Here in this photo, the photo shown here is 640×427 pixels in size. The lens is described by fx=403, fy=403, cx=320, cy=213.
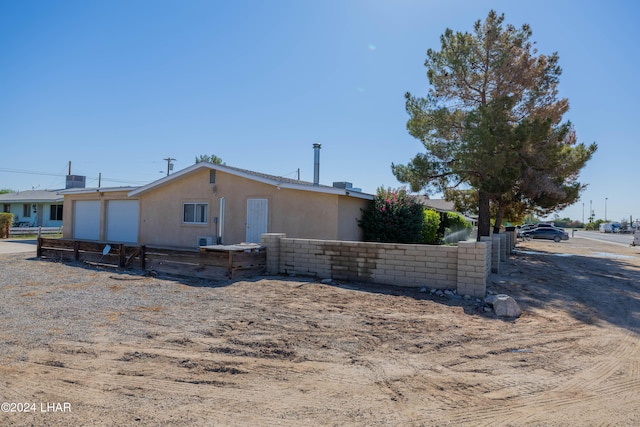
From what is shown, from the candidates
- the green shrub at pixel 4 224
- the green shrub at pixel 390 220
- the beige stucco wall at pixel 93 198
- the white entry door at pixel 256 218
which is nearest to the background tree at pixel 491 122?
the green shrub at pixel 390 220

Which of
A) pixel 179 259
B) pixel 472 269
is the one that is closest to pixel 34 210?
pixel 179 259

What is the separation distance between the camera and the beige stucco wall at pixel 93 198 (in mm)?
19438

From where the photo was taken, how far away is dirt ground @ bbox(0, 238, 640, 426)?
356 cm

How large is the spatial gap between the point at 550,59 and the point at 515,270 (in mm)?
12567

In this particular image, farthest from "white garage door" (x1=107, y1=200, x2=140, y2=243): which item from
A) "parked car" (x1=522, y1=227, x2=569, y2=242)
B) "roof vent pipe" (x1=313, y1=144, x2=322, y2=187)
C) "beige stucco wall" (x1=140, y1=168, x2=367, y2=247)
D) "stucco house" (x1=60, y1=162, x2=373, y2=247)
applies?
"parked car" (x1=522, y1=227, x2=569, y2=242)

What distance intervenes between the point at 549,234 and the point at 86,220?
128 feet

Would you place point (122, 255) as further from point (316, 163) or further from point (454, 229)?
point (454, 229)

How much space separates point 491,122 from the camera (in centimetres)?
1741

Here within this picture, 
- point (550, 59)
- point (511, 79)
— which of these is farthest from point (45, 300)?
point (550, 59)

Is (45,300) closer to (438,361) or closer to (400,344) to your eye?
(400,344)

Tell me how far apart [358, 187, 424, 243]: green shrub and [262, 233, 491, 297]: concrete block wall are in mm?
5524

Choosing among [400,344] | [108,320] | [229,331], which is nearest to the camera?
[400,344]

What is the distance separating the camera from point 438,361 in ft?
16.1

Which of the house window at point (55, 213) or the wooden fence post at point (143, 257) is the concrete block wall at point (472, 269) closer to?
the wooden fence post at point (143, 257)
